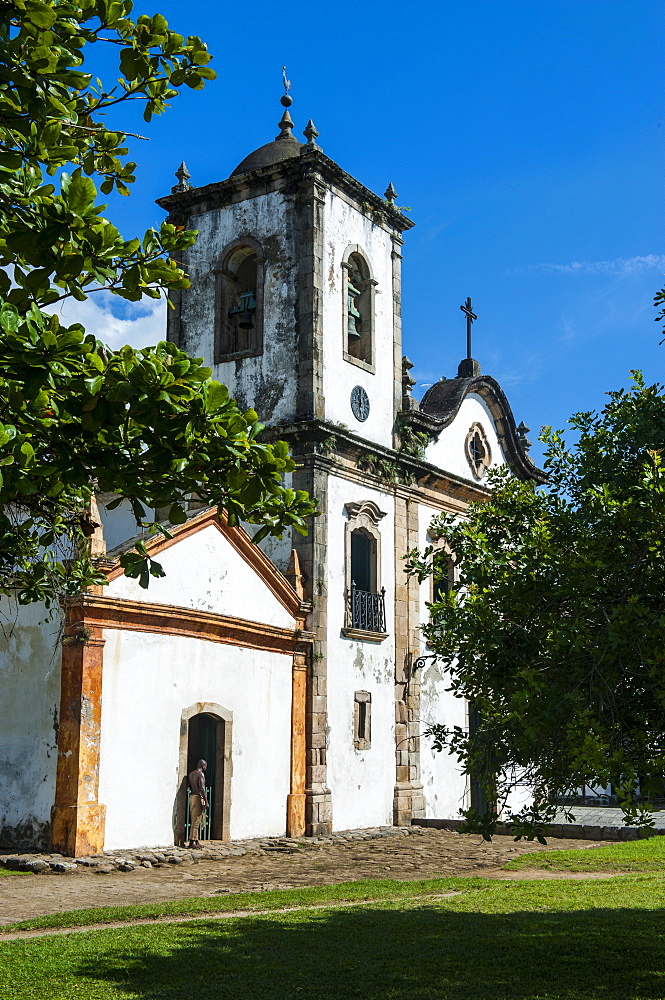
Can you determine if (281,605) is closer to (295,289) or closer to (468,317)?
(295,289)

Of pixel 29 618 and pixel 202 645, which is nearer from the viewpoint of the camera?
pixel 29 618

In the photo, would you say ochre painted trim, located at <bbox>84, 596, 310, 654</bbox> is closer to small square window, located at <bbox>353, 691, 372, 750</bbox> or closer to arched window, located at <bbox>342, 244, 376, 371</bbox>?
small square window, located at <bbox>353, 691, 372, 750</bbox>

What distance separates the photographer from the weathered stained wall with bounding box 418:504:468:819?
22094 mm

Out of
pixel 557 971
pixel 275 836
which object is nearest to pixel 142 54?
pixel 557 971

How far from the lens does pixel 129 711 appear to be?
15.4 m

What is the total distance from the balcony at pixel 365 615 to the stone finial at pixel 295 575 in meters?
1.36

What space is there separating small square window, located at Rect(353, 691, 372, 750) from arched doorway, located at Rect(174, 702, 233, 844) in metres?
3.69

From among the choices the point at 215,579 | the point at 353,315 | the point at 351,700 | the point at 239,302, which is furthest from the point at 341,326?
the point at 351,700

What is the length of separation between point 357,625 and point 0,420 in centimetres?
1635

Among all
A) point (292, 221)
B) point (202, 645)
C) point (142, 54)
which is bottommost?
point (202, 645)

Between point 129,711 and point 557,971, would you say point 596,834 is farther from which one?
point 557,971

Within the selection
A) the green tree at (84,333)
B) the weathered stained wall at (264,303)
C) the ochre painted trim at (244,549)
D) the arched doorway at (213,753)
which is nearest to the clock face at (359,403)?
the weathered stained wall at (264,303)

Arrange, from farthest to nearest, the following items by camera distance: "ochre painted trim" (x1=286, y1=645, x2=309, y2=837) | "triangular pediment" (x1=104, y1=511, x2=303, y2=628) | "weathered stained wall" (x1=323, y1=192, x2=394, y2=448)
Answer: "weathered stained wall" (x1=323, y1=192, x2=394, y2=448) < "ochre painted trim" (x1=286, y1=645, x2=309, y2=837) < "triangular pediment" (x1=104, y1=511, x2=303, y2=628)

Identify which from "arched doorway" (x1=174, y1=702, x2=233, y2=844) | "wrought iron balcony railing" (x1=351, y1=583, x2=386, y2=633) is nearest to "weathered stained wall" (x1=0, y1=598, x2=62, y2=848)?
"arched doorway" (x1=174, y1=702, x2=233, y2=844)
